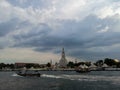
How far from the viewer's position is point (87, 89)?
8081 centimetres

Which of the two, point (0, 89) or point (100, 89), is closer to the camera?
point (100, 89)

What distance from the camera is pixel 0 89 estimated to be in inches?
3366

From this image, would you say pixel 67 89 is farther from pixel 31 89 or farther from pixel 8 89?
pixel 8 89

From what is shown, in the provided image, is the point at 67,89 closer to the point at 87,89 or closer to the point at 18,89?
the point at 87,89

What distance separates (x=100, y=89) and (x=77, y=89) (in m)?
6.72

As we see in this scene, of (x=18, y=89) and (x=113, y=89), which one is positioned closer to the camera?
(x=113, y=89)

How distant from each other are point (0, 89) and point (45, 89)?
13.4 meters

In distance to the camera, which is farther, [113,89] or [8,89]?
[8,89]

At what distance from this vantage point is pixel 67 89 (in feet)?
275

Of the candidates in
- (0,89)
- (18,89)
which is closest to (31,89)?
(18,89)

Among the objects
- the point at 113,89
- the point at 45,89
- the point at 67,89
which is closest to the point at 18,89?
the point at 45,89

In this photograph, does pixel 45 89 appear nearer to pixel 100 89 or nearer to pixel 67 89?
pixel 67 89

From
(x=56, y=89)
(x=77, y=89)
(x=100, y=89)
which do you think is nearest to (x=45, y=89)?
(x=56, y=89)

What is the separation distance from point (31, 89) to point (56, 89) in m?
7.46
